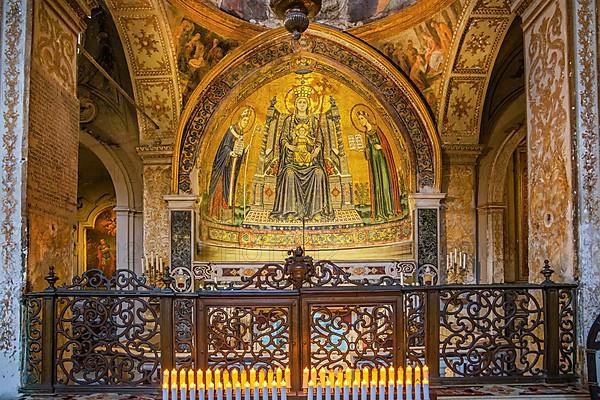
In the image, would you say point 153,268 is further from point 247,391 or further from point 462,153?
point 247,391

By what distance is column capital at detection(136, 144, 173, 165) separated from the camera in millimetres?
12320

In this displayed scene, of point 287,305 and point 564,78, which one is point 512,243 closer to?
point 564,78

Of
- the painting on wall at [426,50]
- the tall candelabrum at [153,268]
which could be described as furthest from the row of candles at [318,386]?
the painting on wall at [426,50]

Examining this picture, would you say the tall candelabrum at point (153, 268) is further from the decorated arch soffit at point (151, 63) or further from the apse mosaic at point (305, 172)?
the decorated arch soffit at point (151, 63)

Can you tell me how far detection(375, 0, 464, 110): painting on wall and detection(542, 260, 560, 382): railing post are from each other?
647 cm

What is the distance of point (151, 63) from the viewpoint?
A: 38.5 ft

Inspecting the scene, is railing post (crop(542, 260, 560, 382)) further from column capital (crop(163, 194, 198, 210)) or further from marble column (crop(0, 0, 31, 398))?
column capital (crop(163, 194, 198, 210))

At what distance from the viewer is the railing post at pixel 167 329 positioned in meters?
5.86

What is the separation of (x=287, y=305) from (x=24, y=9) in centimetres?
351

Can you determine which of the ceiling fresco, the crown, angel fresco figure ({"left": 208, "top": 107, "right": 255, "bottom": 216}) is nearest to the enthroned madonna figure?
the crown

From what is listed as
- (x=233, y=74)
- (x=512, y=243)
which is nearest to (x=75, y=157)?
(x=233, y=74)

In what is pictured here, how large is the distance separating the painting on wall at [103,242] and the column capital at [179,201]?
19.7 feet

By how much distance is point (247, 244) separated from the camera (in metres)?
14.1

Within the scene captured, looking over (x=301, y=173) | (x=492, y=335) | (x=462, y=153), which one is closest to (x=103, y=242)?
(x=301, y=173)
